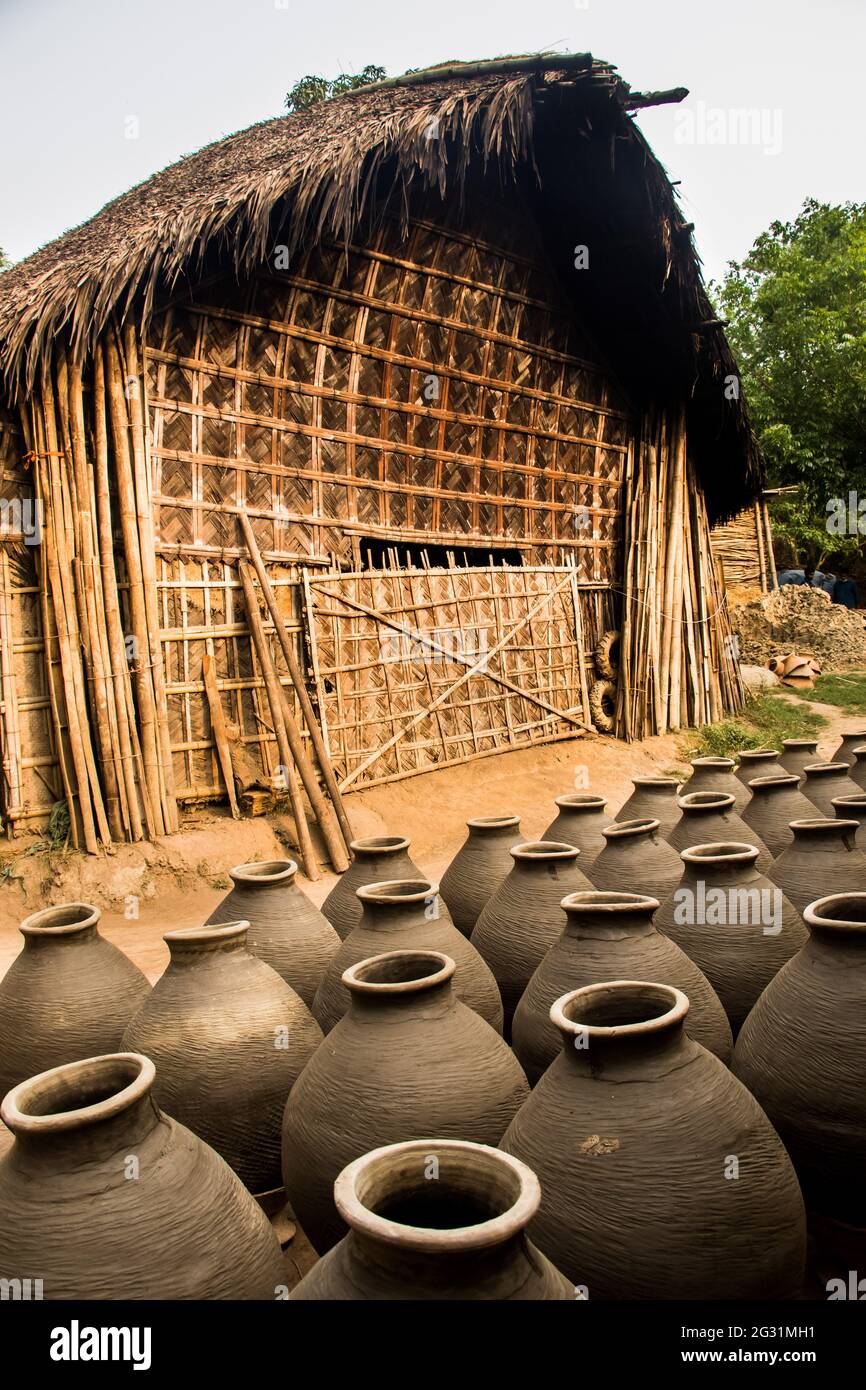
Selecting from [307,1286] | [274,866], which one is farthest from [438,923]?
[307,1286]

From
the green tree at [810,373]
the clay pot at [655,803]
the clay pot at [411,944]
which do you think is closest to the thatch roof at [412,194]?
the clay pot at [655,803]

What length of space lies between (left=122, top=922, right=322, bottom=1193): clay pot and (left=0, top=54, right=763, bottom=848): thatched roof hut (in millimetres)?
3807

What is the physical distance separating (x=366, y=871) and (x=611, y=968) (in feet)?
5.05

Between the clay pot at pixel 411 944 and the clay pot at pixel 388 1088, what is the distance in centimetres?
50

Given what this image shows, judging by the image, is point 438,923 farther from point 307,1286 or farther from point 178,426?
point 178,426

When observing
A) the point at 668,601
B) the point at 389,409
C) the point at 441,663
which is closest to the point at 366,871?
the point at 441,663

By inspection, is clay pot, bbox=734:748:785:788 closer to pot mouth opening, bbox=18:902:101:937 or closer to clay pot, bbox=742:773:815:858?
clay pot, bbox=742:773:815:858

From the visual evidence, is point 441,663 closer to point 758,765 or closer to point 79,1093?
point 758,765

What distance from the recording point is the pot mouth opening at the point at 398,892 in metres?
2.86

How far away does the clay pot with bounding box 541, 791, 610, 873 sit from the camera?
174 inches

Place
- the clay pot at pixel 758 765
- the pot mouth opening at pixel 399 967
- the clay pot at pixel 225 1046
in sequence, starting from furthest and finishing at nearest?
the clay pot at pixel 758 765 < the clay pot at pixel 225 1046 < the pot mouth opening at pixel 399 967

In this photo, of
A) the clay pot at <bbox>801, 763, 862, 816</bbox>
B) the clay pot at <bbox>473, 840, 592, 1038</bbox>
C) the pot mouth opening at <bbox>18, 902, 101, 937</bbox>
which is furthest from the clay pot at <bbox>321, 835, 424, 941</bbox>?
the clay pot at <bbox>801, 763, 862, 816</bbox>

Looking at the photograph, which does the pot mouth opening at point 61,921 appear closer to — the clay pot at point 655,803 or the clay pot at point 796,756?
the clay pot at point 655,803
